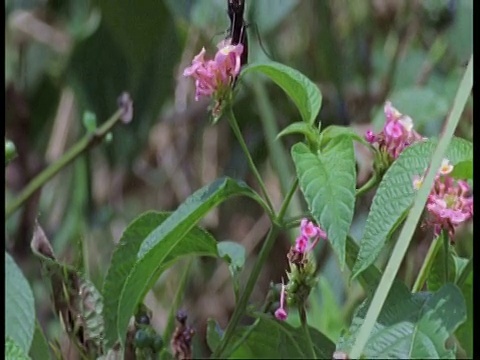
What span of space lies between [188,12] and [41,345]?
446mm

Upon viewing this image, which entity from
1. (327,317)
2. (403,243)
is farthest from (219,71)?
(327,317)

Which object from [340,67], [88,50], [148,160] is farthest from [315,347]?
[148,160]

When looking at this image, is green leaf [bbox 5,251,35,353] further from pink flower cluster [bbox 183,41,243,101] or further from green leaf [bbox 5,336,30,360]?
pink flower cluster [bbox 183,41,243,101]

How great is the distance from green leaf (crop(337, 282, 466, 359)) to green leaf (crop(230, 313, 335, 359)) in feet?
0.14

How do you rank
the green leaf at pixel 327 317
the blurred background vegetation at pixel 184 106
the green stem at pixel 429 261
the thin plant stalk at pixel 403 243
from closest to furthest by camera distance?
the thin plant stalk at pixel 403 243 → the green stem at pixel 429 261 → the green leaf at pixel 327 317 → the blurred background vegetation at pixel 184 106

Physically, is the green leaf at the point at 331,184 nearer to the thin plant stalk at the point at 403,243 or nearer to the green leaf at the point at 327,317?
the thin plant stalk at the point at 403,243

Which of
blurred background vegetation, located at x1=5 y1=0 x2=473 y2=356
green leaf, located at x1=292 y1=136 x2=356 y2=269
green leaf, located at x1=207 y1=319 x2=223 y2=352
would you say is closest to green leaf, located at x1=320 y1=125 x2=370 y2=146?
green leaf, located at x1=292 y1=136 x2=356 y2=269

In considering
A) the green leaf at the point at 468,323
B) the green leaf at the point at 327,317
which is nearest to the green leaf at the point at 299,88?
the green leaf at the point at 468,323

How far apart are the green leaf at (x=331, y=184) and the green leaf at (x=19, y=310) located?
15 cm

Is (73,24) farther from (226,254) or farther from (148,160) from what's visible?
(226,254)

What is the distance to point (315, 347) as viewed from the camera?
0.47 meters

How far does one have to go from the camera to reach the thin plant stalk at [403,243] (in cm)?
38

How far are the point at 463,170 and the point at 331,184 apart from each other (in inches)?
2.7

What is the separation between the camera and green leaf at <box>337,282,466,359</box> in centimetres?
39
